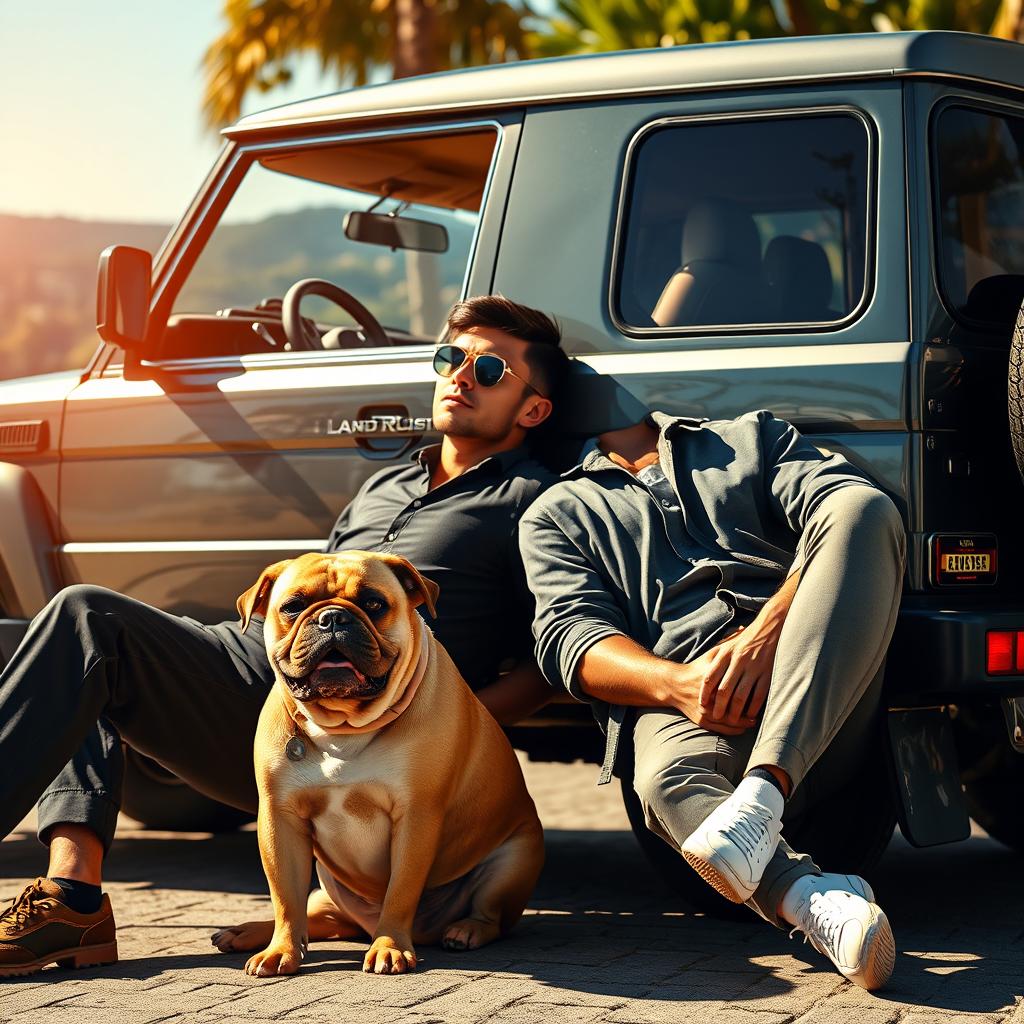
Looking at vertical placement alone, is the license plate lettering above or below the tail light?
above

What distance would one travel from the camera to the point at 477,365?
14.7ft

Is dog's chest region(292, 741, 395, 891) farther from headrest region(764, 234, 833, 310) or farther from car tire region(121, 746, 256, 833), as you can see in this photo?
car tire region(121, 746, 256, 833)

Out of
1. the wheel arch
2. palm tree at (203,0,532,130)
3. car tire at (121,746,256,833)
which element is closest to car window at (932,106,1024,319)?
the wheel arch

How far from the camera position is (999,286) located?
430 centimetres

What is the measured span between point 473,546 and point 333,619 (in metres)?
0.86

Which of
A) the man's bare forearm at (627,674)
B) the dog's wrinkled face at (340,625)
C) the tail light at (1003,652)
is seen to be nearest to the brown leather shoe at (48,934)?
the dog's wrinkled face at (340,625)

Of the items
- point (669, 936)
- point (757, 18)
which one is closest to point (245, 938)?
point (669, 936)

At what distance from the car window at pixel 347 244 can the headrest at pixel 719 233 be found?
71cm

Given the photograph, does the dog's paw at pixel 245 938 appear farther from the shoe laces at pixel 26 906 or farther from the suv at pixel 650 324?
the suv at pixel 650 324

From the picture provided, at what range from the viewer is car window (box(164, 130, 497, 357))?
5.12 metres

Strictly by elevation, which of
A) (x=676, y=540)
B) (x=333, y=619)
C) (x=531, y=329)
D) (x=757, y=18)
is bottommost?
(x=333, y=619)

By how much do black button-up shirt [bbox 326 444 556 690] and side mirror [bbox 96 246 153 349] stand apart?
1158mm

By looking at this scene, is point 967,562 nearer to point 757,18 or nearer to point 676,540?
point 676,540

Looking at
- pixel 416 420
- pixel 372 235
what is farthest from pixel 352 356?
pixel 372 235
